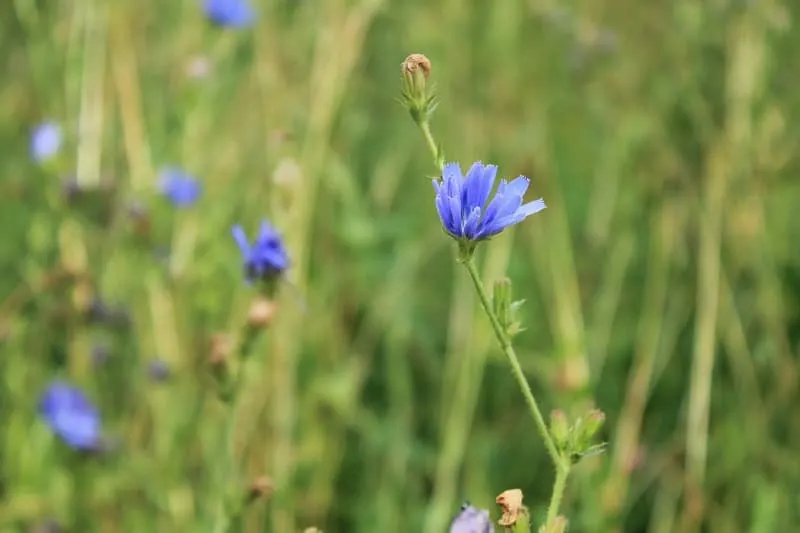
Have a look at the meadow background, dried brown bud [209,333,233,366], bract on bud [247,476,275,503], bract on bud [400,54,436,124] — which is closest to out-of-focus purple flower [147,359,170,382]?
the meadow background

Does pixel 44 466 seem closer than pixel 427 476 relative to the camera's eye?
Yes

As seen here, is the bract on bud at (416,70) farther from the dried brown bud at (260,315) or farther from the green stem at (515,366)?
the dried brown bud at (260,315)

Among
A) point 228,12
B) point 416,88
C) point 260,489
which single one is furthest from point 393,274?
point 416,88

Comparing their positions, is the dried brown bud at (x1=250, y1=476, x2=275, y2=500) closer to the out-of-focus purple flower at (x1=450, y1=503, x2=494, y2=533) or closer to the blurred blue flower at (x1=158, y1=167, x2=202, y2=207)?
the out-of-focus purple flower at (x1=450, y1=503, x2=494, y2=533)

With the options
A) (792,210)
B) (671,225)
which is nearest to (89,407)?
(671,225)

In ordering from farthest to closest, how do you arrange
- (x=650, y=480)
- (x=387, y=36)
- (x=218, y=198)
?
(x=387, y=36)
(x=218, y=198)
(x=650, y=480)

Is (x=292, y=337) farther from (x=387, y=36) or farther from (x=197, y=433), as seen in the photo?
(x=387, y=36)

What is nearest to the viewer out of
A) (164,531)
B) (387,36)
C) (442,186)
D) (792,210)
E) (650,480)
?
(442,186)

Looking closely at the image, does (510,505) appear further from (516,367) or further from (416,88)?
(416,88)
